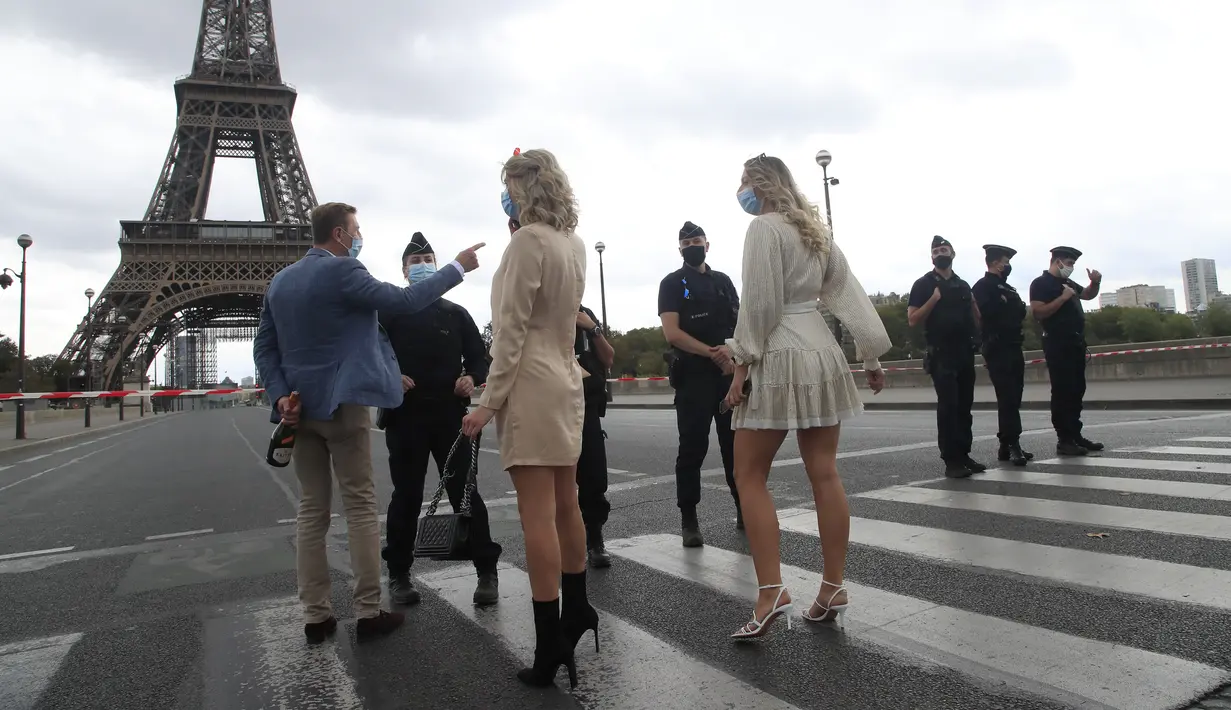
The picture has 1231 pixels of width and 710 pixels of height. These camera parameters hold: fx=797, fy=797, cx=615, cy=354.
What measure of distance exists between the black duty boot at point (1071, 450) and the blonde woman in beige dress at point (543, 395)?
595cm

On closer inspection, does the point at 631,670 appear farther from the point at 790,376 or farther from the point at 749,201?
the point at 749,201

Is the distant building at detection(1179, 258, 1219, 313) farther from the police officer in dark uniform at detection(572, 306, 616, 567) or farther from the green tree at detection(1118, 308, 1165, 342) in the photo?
the police officer in dark uniform at detection(572, 306, 616, 567)

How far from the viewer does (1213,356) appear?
15922mm

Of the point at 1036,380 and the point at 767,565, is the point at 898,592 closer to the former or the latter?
the point at 767,565

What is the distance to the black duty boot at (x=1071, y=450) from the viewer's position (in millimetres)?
7066

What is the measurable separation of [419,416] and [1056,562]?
122 inches

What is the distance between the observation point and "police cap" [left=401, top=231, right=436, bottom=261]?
4152mm

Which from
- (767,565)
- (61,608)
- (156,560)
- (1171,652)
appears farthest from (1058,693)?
(156,560)

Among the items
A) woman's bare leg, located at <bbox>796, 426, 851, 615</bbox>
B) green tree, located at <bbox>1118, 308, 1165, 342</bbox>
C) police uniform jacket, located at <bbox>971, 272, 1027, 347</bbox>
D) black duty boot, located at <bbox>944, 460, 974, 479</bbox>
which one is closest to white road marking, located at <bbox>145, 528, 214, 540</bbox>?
woman's bare leg, located at <bbox>796, 426, 851, 615</bbox>

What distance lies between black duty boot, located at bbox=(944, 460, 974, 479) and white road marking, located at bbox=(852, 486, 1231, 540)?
2.11 feet

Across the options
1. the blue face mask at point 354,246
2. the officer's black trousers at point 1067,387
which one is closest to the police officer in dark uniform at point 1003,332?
the officer's black trousers at point 1067,387

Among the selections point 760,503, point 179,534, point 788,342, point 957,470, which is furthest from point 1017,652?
point 179,534

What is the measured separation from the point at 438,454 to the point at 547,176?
1802mm

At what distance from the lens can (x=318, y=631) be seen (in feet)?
10.6
